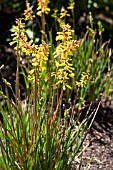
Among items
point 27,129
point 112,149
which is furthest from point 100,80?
point 27,129

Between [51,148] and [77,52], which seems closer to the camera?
[51,148]

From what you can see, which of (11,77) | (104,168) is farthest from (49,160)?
(11,77)

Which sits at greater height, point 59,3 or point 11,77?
point 59,3

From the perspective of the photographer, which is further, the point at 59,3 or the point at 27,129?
the point at 59,3

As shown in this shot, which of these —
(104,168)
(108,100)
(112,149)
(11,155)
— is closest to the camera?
(11,155)

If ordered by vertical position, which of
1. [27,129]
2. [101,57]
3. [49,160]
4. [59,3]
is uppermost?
[59,3]

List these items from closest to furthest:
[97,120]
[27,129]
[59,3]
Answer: [27,129] → [97,120] → [59,3]

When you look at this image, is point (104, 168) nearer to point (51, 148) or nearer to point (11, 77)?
point (51, 148)

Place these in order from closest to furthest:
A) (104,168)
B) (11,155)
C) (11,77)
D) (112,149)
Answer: (11,155) < (104,168) < (112,149) < (11,77)

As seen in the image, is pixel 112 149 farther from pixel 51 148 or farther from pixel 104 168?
pixel 51 148
